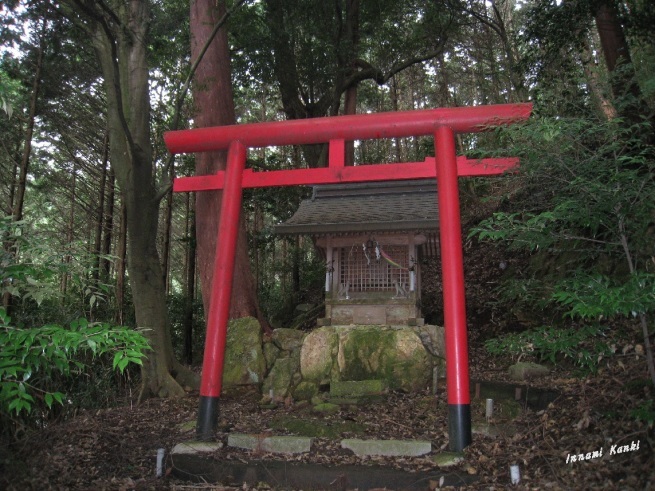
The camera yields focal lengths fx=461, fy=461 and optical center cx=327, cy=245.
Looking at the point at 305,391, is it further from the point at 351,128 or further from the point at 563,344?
the point at 563,344

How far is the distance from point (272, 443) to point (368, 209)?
16.1ft

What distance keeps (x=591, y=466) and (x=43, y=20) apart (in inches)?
423

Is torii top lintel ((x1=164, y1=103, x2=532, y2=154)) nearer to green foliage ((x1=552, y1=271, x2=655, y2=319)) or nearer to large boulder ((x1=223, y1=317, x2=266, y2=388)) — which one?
green foliage ((x1=552, y1=271, x2=655, y2=319))

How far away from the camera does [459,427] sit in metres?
4.18

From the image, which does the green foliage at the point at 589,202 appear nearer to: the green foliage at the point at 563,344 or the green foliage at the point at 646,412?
the green foliage at the point at 563,344

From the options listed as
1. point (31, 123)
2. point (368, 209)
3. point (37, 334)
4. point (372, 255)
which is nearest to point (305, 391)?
point (372, 255)

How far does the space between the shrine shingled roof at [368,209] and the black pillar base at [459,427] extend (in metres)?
3.58

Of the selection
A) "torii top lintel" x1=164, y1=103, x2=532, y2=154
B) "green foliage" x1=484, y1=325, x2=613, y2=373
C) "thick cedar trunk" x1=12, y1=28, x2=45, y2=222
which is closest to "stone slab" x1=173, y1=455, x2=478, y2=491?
"green foliage" x1=484, y1=325, x2=613, y2=373

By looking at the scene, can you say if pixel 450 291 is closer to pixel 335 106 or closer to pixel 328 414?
pixel 328 414

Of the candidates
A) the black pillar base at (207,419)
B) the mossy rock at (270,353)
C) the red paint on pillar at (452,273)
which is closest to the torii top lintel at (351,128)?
the red paint on pillar at (452,273)

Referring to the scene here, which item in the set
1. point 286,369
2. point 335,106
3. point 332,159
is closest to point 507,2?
point 335,106

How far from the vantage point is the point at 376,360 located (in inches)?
281

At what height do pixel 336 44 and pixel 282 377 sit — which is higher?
pixel 336 44

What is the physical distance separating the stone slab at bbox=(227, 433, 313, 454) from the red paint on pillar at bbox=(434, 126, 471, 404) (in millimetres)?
1486
